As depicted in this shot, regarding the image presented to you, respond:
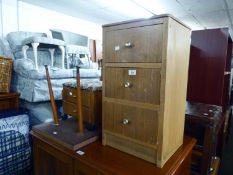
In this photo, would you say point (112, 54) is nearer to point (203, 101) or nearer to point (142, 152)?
point (142, 152)

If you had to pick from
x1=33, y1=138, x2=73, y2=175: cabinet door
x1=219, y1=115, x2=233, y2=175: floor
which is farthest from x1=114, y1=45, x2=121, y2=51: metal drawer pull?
x1=219, y1=115, x2=233, y2=175: floor

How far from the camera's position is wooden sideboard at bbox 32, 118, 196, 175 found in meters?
0.75

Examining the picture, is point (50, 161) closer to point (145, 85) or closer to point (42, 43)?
point (145, 85)

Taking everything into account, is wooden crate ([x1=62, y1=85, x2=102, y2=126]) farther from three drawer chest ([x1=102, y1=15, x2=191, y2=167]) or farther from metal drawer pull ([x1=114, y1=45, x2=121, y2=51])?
metal drawer pull ([x1=114, y1=45, x2=121, y2=51])

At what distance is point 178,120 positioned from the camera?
0.88 meters

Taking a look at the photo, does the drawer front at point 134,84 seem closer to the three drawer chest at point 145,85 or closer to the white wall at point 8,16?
the three drawer chest at point 145,85

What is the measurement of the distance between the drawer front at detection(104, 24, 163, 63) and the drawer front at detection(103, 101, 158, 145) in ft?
0.72

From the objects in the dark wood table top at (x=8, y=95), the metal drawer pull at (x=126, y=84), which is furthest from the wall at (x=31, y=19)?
the metal drawer pull at (x=126, y=84)

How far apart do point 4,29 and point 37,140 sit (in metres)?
2.26

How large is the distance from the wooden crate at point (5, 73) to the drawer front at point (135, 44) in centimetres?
138

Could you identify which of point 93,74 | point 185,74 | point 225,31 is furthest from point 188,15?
point 185,74

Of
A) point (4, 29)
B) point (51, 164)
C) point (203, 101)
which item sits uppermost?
point (4, 29)

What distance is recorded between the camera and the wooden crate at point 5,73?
1756 millimetres

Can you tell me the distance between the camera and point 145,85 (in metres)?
0.75
